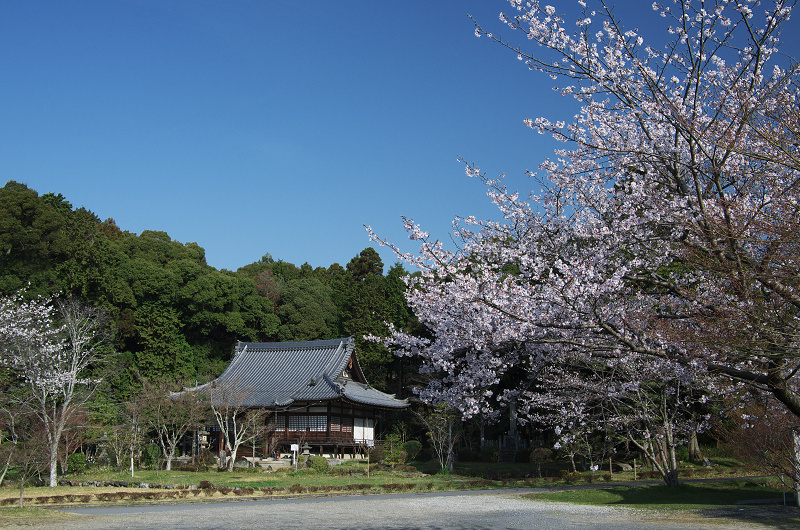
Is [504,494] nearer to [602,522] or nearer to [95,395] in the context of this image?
[602,522]

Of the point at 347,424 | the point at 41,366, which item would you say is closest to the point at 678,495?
the point at 347,424

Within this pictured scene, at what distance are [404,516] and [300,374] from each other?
65.5ft

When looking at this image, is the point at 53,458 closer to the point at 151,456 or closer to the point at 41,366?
the point at 41,366

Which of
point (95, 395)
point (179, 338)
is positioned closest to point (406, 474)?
point (95, 395)

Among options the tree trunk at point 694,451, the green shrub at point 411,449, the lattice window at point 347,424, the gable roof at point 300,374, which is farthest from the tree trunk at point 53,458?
the tree trunk at point 694,451

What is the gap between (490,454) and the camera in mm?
26250

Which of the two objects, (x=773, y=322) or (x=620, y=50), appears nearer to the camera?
(x=773, y=322)

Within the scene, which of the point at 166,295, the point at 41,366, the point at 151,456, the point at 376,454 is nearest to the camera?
the point at 41,366

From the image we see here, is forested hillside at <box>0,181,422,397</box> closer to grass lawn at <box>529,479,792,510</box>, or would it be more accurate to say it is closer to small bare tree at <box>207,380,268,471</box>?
small bare tree at <box>207,380,268,471</box>

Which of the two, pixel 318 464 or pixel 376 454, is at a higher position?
pixel 376 454

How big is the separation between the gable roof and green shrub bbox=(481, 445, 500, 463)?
5.14m

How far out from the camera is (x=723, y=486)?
15.1 meters

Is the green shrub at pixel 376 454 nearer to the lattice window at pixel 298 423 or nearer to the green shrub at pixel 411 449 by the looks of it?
the green shrub at pixel 411 449

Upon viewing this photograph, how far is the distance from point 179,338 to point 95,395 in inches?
423
